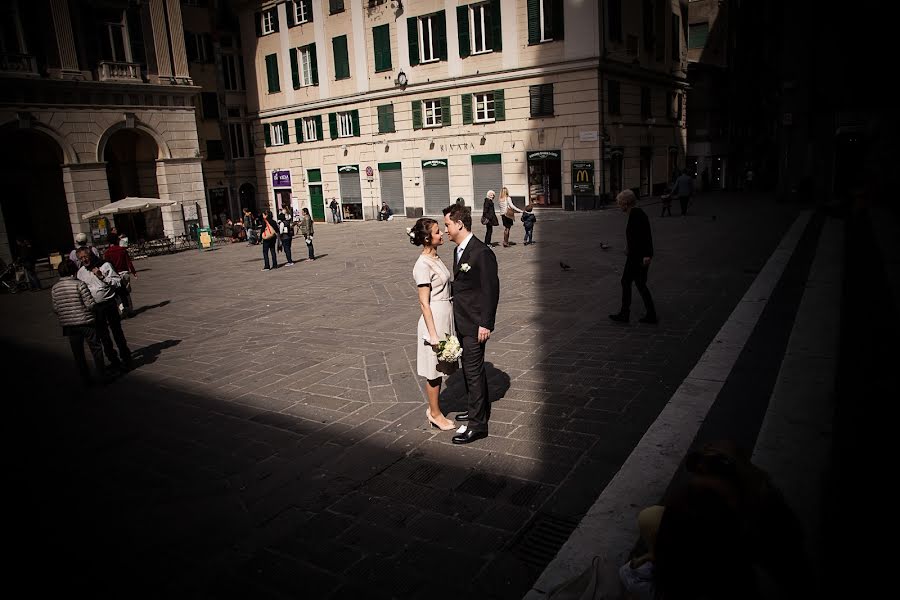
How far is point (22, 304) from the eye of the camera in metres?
14.7

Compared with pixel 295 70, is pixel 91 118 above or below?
below

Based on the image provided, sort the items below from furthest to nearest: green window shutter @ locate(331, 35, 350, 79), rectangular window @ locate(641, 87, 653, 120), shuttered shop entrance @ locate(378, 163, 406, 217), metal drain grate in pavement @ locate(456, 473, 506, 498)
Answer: green window shutter @ locate(331, 35, 350, 79) → shuttered shop entrance @ locate(378, 163, 406, 217) → rectangular window @ locate(641, 87, 653, 120) → metal drain grate in pavement @ locate(456, 473, 506, 498)

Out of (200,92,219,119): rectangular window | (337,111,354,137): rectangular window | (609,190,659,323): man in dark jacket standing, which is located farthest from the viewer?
(200,92,219,119): rectangular window

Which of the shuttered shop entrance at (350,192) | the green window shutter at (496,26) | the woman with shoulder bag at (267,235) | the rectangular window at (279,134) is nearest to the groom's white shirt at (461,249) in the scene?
the woman with shoulder bag at (267,235)

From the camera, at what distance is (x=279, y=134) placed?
130 ft

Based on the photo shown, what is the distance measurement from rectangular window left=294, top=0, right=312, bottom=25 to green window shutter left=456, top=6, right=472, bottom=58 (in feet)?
37.8

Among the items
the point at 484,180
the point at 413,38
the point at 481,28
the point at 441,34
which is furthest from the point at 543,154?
the point at 413,38

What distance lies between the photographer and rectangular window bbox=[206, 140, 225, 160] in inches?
1496

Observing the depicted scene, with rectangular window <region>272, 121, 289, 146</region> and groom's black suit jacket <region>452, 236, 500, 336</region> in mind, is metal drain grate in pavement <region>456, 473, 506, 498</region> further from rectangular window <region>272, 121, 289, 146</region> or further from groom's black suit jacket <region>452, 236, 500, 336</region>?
rectangular window <region>272, 121, 289, 146</region>

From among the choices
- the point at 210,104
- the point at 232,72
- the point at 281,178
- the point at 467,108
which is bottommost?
the point at 281,178

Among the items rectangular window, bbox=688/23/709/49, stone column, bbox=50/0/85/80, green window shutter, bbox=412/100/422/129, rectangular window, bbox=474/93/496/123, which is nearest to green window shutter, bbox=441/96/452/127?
green window shutter, bbox=412/100/422/129

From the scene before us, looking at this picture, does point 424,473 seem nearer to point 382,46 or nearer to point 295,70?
point 382,46

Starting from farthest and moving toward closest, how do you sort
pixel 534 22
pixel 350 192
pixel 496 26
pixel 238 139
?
pixel 238 139
pixel 350 192
pixel 496 26
pixel 534 22

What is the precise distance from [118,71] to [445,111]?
1524 cm
